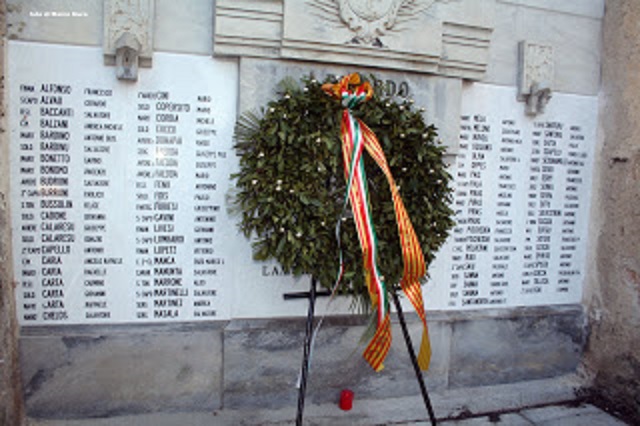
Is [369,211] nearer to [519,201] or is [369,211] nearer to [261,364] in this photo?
[261,364]

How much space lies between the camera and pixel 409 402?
11.6 ft

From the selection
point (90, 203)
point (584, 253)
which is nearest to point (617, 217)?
point (584, 253)

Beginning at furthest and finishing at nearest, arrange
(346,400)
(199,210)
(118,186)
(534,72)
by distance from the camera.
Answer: (534,72) < (346,400) < (199,210) < (118,186)

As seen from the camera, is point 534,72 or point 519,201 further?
point 519,201

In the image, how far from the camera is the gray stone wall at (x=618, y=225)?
3656 mm

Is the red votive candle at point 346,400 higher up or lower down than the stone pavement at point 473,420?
higher up

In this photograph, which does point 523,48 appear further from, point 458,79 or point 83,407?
point 83,407

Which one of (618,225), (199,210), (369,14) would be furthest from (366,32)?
(618,225)

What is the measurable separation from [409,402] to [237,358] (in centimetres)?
147

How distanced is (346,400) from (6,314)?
2435mm

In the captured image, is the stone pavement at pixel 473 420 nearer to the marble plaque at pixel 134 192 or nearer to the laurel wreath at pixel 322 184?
the marble plaque at pixel 134 192

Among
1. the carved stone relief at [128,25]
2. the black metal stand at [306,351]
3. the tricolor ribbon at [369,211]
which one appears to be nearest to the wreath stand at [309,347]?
the black metal stand at [306,351]

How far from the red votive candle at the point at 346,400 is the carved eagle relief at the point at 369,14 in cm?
271

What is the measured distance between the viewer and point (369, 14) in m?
3.24
